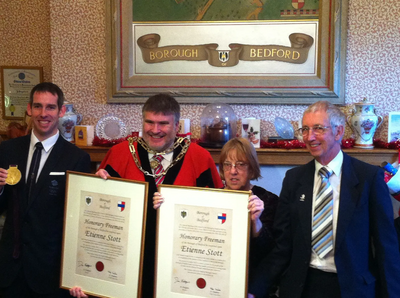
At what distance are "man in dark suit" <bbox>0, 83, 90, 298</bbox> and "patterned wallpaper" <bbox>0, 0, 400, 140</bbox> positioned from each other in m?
1.76

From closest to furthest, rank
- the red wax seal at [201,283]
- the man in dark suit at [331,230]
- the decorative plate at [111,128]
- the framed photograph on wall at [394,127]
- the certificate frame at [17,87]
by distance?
the man in dark suit at [331,230]
the red wax seal at [201,283]
the framed photograph on wall at [394,127]
the decorative plate at [111,128]
the certificate frame at [17,87]

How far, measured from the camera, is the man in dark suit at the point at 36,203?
2383 mm

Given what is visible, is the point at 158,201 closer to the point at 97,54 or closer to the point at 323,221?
the point at 323,221

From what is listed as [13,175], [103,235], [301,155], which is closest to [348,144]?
[301,155]

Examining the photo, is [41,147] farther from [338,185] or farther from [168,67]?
[168,67]

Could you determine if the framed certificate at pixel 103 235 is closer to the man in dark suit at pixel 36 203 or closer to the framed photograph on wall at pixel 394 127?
the man in dark suit at pixel 36 203

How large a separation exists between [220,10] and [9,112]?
7.94ft

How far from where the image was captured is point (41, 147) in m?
2.47

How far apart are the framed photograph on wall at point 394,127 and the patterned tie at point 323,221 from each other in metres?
2.03

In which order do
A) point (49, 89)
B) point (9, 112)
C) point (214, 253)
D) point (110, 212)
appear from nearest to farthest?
point (214, 253), point (110, 212), point (49, 89), point (9, 112)

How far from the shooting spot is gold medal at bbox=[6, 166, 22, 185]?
2330mm

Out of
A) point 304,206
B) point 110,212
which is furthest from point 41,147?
point 304,206

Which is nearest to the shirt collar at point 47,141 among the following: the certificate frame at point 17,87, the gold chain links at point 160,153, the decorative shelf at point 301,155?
the gold chain links at point 160,153

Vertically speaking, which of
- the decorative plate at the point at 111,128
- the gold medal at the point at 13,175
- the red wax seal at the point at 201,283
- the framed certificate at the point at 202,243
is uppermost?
the decorative plate at the point at 111,128
